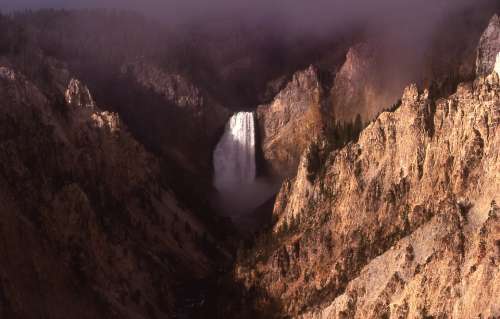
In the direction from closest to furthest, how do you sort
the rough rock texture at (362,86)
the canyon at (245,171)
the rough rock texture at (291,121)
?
the canyon at (245,171) < the rough rock texture at (362,86) < the rough rock texture at (291,121)

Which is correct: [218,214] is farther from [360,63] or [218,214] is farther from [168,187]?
[360,63]

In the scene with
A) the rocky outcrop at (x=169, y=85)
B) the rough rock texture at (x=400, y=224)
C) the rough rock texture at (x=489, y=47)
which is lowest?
the rough rock texture at (x=400, y=224)

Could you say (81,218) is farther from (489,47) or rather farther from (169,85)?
(169,85)

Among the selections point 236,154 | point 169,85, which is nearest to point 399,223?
point 236,154

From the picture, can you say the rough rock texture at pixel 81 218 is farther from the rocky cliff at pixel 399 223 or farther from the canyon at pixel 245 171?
the rocky cliff at pixel 399 223

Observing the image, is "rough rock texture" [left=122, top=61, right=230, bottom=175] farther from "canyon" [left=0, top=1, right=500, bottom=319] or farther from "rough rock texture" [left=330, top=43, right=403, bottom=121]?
"rough rock texture" [left=330, top=43, right=403, bottom=121]

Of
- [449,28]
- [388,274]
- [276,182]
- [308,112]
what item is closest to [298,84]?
[308,112]

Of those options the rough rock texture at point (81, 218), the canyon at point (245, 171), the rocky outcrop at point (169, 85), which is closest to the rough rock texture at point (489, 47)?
the canyon at point (245, 171)
